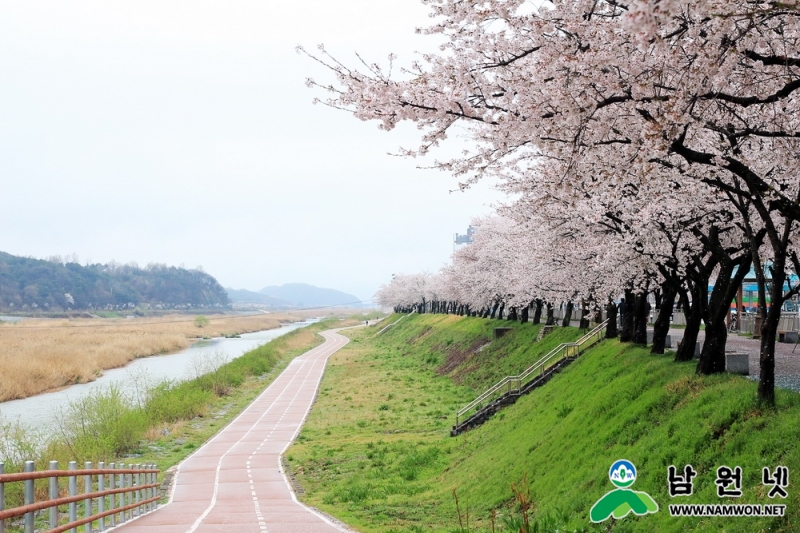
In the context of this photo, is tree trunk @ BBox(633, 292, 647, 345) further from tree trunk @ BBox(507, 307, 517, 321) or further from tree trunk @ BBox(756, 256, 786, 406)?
tree trunk @ BBox(507, 307, 517, 321)

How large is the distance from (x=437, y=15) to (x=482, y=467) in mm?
16344

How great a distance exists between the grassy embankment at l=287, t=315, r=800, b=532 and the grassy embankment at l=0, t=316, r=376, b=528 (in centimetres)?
594

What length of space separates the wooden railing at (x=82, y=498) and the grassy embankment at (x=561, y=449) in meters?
4.69

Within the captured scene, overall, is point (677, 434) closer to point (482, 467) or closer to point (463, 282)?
point (482, 467)

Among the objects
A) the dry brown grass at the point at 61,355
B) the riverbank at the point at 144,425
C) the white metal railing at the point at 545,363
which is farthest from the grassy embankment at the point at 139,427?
the white metal railing at the point at 545,363

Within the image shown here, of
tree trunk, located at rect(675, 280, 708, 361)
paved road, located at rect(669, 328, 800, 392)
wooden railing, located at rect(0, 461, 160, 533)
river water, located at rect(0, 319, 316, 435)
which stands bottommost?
river water, located at rect(0, 319, 316, 435)

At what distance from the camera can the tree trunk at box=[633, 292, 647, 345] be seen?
2652 cm

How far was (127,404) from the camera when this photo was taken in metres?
38.3

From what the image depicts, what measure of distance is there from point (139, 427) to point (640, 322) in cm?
2215

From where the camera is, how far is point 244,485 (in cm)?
2317

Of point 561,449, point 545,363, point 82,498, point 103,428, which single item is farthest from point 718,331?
point 103,428

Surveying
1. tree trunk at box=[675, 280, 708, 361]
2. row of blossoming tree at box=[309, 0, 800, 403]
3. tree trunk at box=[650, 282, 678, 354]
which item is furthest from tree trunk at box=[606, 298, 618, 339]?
row of blossoming tree at box=[309, 0, 800, 403]

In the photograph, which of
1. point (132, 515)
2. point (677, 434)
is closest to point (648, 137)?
point (677, 434)

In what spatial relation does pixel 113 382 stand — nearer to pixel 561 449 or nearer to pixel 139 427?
pixel 139 427
